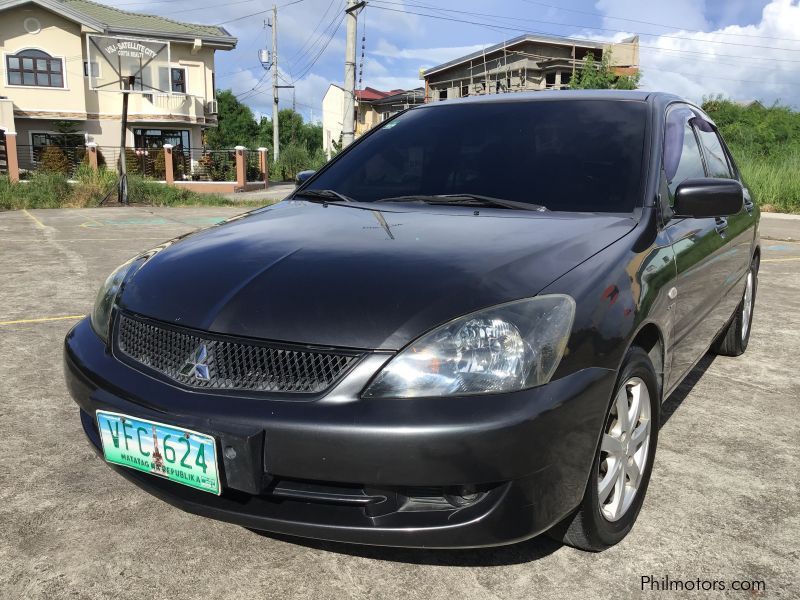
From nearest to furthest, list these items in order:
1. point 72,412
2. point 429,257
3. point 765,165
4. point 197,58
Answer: point 429,257 < point 72,412 < point 765,165 < point 197,58

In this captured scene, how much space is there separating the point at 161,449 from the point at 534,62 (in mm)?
47937

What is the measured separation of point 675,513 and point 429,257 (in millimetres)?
1303

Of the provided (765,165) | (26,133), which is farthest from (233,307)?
(26,133)

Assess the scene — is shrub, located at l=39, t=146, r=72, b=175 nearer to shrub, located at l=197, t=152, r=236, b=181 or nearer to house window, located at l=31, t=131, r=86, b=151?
house window, located at l=31, t=131, r=86, b=151

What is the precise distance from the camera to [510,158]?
2984 mm

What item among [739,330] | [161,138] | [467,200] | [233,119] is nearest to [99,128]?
[161,138]

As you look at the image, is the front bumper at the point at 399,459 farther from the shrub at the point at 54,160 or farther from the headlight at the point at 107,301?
the shrub at the point at 54,160

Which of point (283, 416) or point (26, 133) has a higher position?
point (26, 133)

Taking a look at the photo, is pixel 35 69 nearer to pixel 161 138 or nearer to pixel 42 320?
pixel 161 138

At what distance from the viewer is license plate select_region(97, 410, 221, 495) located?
6.02 feet

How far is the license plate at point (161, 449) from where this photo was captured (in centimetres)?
183

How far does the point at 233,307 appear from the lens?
196 cm

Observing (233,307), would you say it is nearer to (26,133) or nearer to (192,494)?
(192,494)

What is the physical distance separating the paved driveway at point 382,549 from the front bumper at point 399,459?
0.32m
